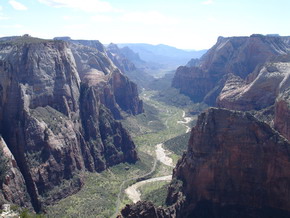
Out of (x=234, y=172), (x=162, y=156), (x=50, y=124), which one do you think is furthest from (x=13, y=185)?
(x=162, y=156)

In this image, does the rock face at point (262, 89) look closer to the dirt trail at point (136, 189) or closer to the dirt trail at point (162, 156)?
the dirt trail at point (162, 156)

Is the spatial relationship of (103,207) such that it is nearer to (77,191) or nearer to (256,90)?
(77,191)

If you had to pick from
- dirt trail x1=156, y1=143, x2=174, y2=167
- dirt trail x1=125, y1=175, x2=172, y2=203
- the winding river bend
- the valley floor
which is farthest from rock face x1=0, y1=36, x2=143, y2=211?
dirt trail x1=125, y1=175, x2=172, y2=203

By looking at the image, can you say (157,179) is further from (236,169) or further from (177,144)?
(236,169)

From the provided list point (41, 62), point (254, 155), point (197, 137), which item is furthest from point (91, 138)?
point (254, 155)

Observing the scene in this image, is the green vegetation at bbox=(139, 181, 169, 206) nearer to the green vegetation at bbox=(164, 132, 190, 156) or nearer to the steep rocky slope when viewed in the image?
the steep rocky slope

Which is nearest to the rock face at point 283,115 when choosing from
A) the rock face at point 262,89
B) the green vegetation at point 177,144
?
the rock face at point 262,89
